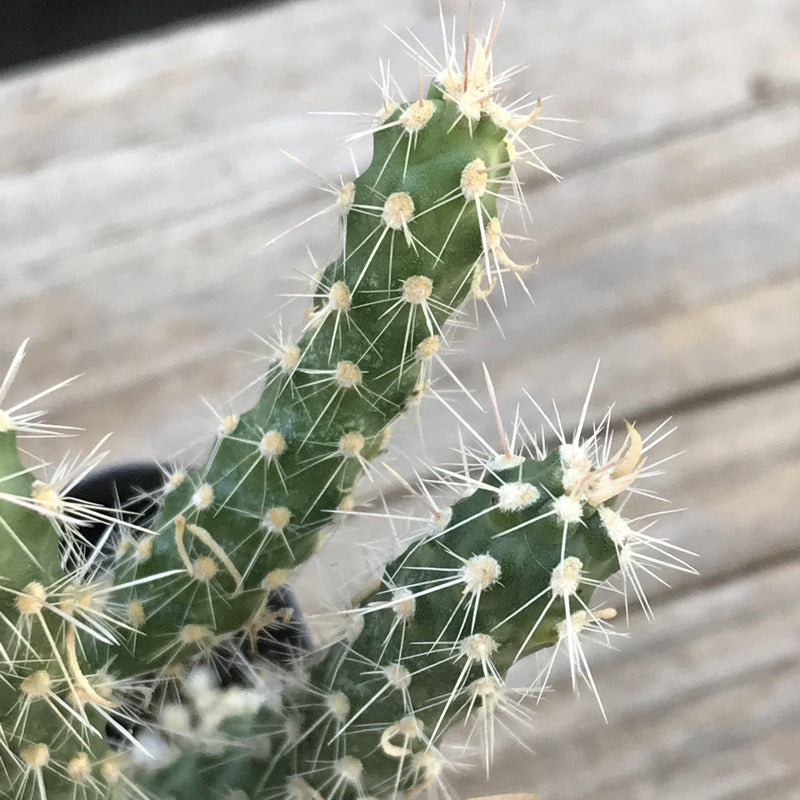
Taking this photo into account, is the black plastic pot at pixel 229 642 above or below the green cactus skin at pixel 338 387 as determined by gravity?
below

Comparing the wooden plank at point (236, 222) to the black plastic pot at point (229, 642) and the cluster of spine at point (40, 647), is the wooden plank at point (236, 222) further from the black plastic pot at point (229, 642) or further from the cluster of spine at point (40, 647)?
the cluster of spine at point (40, 647)

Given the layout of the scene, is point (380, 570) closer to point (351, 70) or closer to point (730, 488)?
point (730, 488)

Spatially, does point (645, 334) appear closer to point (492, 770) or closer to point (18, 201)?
point (492, 770)

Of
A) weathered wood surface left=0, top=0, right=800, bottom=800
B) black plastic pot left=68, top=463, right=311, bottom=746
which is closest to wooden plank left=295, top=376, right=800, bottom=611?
weathered wood surface left=0, top=0, right=800, bottom=800

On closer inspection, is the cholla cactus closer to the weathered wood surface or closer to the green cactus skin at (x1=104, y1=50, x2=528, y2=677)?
the green cactus skin at (x1=104, y1=50, x2=528, y2=677)

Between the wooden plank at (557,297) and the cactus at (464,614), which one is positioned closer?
the cactus at (464,614)

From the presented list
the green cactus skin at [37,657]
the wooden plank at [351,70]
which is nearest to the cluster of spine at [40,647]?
the green cactus skin at [37,657]

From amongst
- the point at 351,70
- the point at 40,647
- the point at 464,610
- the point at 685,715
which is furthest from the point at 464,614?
the point at 351,70
